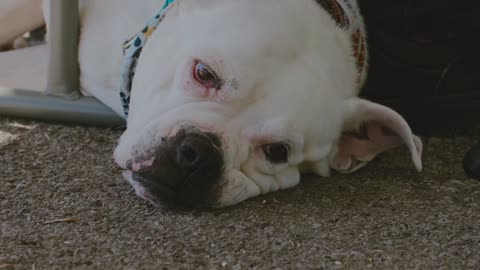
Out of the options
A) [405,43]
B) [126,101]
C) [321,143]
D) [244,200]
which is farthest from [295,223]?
[405,43]

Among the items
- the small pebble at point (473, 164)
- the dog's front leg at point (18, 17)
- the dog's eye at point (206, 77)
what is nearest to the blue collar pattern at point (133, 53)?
the dog's eye at point (206, 77)

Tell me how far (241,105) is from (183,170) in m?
0.25

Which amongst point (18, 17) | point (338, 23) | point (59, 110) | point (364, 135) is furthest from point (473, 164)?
point (18, 17)

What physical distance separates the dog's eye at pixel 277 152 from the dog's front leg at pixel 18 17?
1.29m

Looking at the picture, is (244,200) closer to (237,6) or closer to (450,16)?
(237,6)

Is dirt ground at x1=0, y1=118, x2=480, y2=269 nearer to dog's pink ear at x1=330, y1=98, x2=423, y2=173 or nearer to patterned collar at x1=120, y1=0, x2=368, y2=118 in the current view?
dog's pink ear at x1=330, y1=98, x2=423, y2=173

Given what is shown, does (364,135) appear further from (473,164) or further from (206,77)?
(206,77)

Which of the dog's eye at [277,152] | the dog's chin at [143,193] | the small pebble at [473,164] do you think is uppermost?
the dog's eye at [277,152]

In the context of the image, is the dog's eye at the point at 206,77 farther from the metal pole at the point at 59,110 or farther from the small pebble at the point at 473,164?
the small pebble at the point at 473,164

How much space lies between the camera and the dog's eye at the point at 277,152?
192cm

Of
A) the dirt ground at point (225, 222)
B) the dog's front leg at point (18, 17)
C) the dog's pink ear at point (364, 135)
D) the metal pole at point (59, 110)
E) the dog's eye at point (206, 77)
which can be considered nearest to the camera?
the dirt ground at point (225, 222)

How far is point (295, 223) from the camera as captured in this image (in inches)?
70.2

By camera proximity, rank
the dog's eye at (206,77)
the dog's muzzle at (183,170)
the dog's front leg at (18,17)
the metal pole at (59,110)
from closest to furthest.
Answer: the dog's muzzle at (183,170) → the dog's eye at (206,77) → the metal pole at (59,110) → the dog's front leg at (18,17)

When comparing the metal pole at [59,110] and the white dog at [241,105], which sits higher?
the white dog at [241,105]
